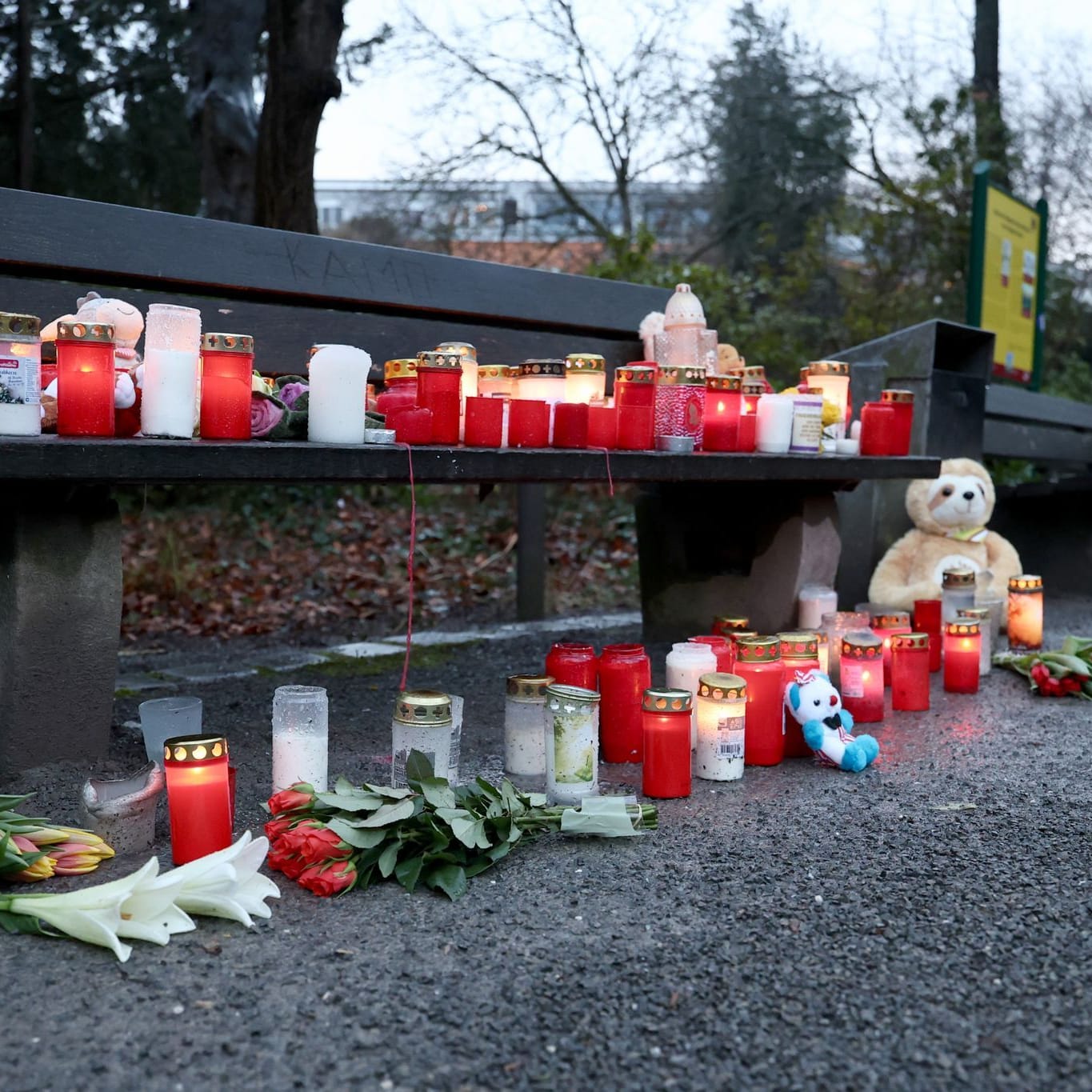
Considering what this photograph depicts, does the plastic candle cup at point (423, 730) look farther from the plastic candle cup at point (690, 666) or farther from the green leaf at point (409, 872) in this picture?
the plastic candle cup at point (690, 666)

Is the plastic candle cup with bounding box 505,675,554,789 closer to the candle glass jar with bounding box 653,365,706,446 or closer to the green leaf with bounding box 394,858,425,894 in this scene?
the green leaf with bounding box 394,858,425,894

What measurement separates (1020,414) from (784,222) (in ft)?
24.1

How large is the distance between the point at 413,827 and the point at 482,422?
103 centimetres

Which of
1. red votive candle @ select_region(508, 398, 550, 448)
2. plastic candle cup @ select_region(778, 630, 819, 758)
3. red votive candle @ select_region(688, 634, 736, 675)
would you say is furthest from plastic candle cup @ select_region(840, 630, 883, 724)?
red votive candle @ select_region(508, 398, 550, 448)

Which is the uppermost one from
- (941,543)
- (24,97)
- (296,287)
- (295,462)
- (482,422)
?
(24,97)

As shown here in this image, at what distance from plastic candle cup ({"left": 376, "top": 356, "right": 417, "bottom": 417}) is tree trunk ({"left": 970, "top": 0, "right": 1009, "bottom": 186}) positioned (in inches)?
332

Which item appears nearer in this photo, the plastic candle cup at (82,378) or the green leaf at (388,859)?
the green leaf at (388,859)

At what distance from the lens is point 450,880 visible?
1.93 m

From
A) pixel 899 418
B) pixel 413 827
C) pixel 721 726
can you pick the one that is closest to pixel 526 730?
pixel 721 726

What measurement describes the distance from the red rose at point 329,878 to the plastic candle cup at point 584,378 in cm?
161

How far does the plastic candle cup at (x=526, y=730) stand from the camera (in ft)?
8.34

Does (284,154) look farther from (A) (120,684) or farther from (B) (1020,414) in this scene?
(B) (1020,414)

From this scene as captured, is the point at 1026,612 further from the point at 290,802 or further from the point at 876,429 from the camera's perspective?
the point at 290,802

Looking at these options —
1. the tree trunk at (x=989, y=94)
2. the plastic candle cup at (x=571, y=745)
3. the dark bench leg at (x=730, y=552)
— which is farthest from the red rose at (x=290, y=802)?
the tree trunk at (x=989, y=94)
